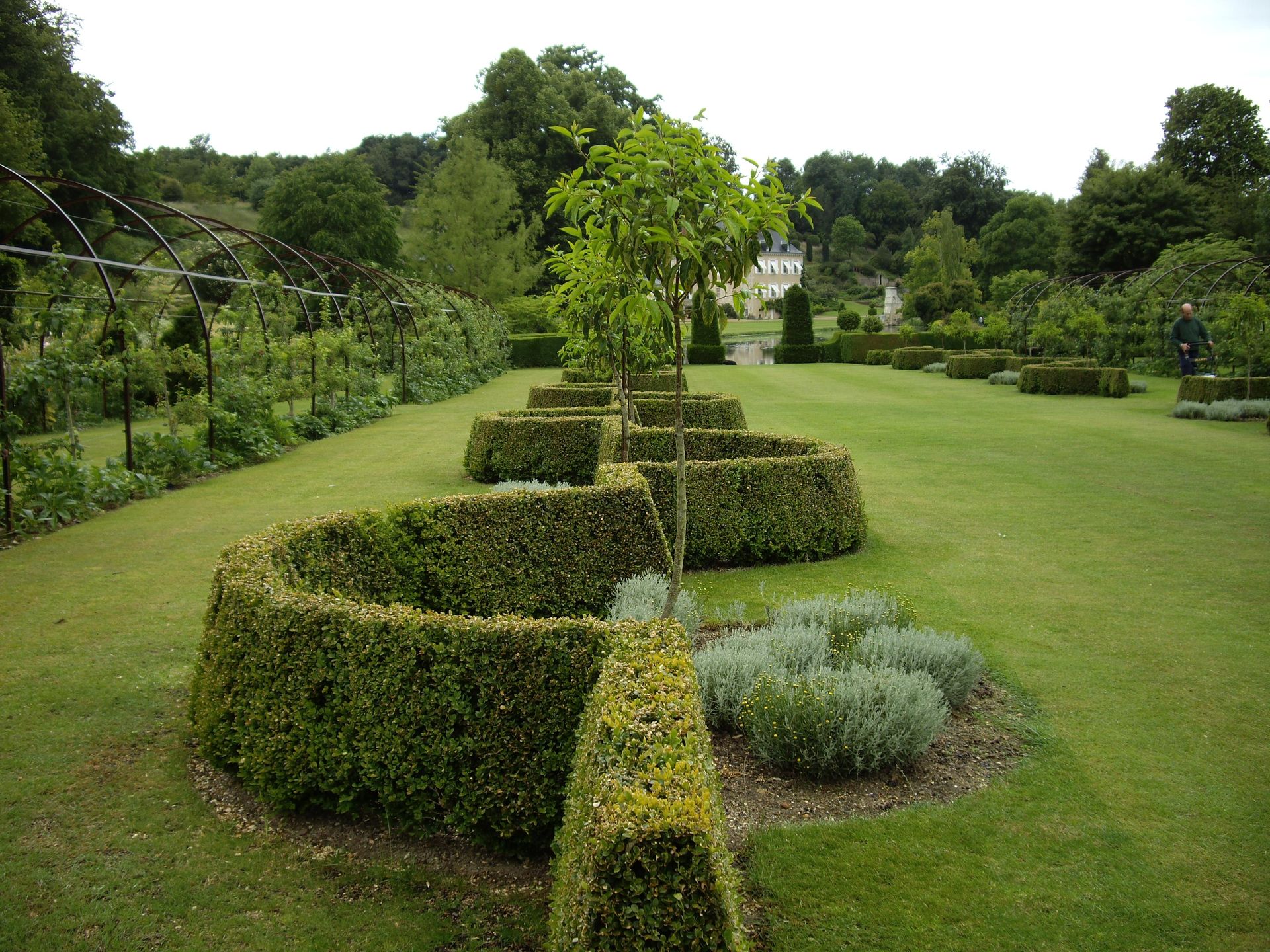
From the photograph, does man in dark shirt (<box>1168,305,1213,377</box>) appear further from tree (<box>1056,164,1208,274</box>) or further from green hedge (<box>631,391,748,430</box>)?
tree (<box>1056,164,1208,274</box>)

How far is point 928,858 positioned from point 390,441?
1406 cm

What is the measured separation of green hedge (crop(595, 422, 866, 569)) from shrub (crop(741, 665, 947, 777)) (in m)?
3.52

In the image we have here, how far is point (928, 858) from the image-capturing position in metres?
3.54

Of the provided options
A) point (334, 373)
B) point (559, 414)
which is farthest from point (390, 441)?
point (559, 414)

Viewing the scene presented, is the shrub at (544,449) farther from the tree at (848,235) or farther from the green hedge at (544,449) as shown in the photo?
the tree at (848,235)

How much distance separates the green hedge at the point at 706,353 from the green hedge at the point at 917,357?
318 inches

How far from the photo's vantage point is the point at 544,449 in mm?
11812

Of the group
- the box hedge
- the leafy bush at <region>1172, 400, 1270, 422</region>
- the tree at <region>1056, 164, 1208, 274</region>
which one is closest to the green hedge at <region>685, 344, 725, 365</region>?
the tree at <region>1056, 164, 1208, 274</region>

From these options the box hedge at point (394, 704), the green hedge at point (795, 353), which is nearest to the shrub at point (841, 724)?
the box hedge at point (394, 704)

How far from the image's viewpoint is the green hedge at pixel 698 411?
13.4 metres

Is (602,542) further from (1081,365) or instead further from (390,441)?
→ (1081,365)

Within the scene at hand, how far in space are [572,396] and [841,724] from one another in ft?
39.2

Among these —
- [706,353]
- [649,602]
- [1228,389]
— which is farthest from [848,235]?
[649,602]

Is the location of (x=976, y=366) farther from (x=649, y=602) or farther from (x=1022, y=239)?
(x=1022, y=239)
